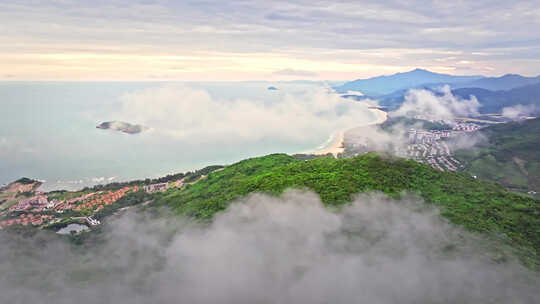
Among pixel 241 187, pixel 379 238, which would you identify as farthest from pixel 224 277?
pixel 241 187

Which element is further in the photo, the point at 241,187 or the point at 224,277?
the point at 241,187

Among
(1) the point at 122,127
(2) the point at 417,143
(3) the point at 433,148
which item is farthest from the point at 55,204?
(2) the point at 417,143

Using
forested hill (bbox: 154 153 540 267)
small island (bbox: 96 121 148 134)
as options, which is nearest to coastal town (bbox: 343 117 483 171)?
forested hill (bbox: 154 153 540 267)

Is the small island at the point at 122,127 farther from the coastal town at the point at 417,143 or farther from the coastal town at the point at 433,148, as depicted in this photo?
the coastal town at the point at 433,148

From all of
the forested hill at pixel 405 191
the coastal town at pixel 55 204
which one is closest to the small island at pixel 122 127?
the coastal town at pixel 55 204

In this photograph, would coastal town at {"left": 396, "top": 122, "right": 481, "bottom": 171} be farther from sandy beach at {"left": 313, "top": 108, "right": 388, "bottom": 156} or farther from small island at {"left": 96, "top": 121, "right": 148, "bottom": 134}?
small island at {"left": 96, "top": 121, "right": 148, "bottom": 134}

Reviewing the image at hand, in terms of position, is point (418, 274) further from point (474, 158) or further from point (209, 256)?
point (474, 158)
